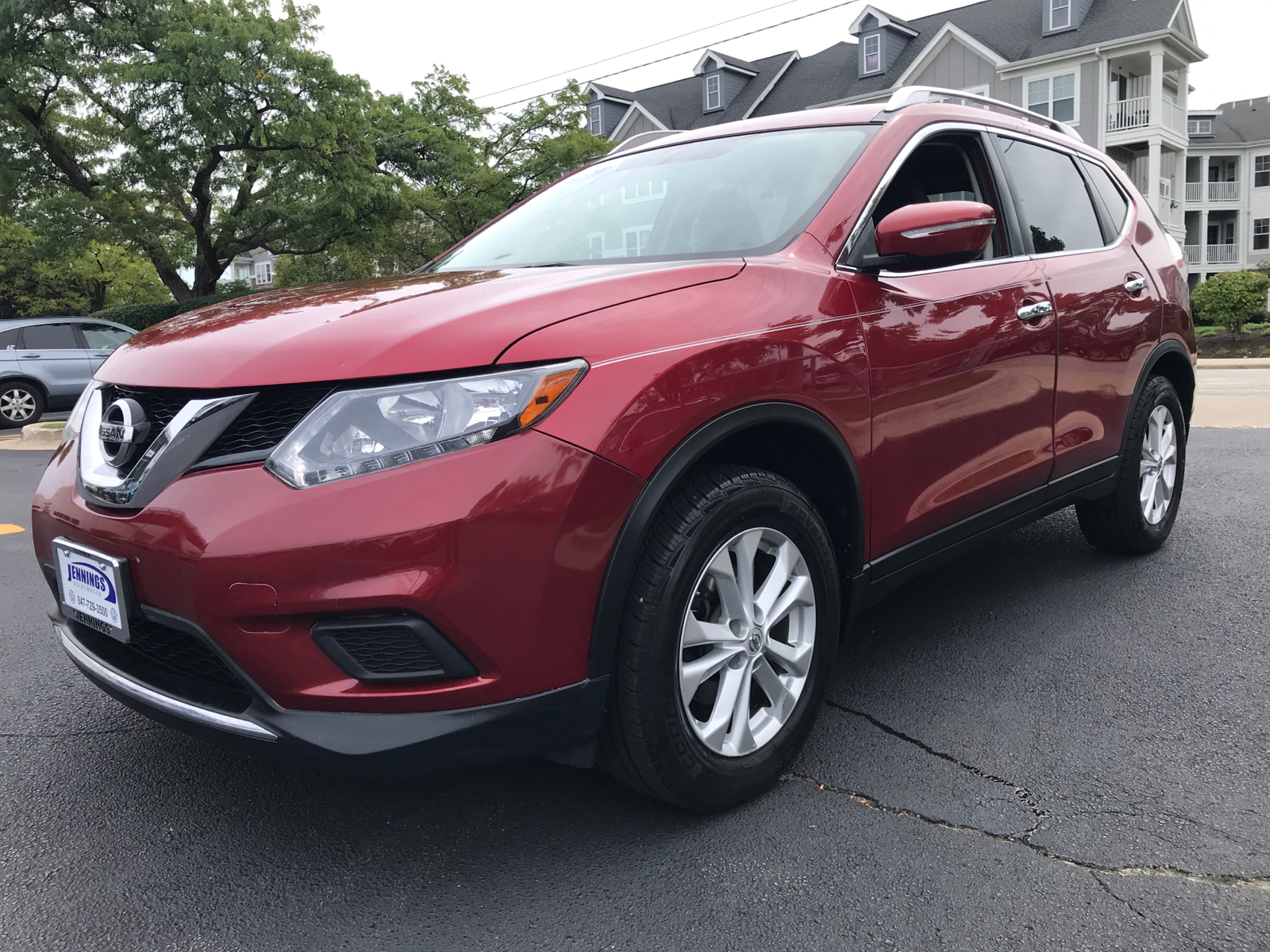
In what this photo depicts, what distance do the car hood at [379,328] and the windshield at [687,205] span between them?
393 millimetres

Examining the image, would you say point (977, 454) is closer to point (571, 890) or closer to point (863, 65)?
point (571, 890)

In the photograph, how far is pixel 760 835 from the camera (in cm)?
232

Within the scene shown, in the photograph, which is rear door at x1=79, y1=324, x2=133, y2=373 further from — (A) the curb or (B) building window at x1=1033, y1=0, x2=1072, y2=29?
(B) building window at x1=1033, y1=0, x2=1072, y2=29

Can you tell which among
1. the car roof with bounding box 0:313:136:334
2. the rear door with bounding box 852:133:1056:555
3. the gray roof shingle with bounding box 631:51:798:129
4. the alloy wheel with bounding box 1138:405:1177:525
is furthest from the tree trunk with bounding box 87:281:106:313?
the rear door with bounding box 852:133:1056:555

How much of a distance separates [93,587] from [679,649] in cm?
127

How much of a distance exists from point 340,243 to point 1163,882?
22570 mm

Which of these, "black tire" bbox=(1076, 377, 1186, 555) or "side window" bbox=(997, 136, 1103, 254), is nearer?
"side window" bbox=(997, 136, 1103, 254)

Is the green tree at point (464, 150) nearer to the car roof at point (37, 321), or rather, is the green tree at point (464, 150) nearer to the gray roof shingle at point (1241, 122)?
the car roof at point (37, 321)

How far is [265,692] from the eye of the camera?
76.0 inches

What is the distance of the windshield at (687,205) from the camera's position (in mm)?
2855

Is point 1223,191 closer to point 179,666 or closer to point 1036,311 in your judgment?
point 1036,311

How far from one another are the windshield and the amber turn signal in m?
0.82

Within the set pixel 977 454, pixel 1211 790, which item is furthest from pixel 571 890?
pixel 977 454

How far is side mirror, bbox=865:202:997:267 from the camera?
2623mm
